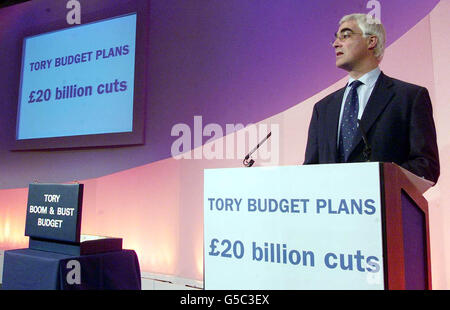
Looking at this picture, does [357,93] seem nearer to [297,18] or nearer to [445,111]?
[445,111]

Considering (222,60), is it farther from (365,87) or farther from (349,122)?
(349,122)

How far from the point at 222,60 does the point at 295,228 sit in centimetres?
218

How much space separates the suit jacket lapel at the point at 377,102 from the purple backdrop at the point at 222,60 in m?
0.81

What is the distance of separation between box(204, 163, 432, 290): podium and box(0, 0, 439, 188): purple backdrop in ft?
5.33

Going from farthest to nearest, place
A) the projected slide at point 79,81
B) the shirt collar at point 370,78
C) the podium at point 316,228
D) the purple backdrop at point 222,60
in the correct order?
the projected slide at point 79,81 < the purple backdrop at point 222,60 < the shirt collar at point 370,78 < the podium at point 316,228

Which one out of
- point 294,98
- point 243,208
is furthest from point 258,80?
point 243,208

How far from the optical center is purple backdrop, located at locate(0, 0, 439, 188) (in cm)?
245

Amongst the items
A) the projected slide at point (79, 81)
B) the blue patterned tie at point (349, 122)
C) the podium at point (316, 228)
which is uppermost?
the projected slide at point (79, 81)

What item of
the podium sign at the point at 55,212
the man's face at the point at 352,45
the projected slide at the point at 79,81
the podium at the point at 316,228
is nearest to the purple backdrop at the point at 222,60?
the projected slide at the point at 79,81

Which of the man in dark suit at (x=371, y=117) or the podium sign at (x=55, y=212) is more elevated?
the man in dark suit at (x=371, y=117)

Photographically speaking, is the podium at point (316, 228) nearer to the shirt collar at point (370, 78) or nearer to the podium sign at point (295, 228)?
the podium sign at point (295, 228)

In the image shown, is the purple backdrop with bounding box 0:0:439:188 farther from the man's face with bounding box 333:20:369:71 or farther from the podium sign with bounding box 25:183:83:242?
the podium sign with bounding box 25:183:83:242

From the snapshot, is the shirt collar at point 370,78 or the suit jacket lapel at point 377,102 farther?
the shirt collar at point 370,78

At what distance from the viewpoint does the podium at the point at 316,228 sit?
Answer: 764 mm
